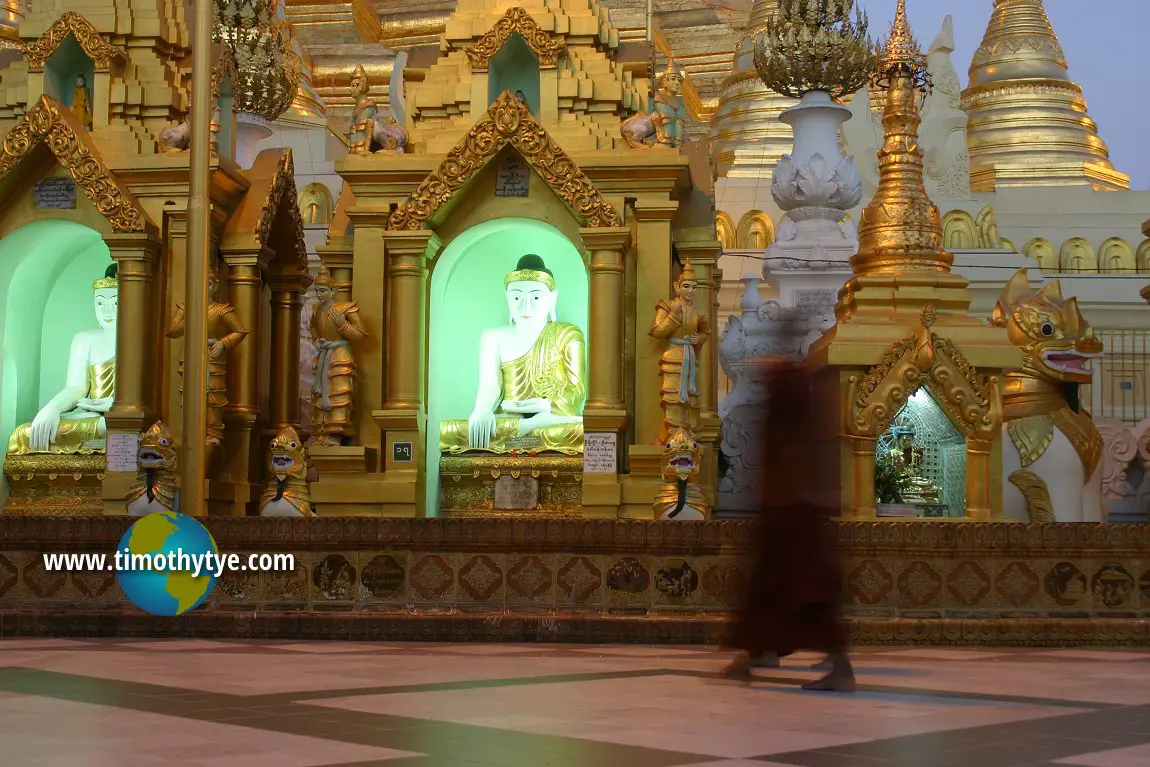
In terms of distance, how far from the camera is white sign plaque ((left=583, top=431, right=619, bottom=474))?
38.4 ft

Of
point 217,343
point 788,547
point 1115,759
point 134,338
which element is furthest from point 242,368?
point 1115,759

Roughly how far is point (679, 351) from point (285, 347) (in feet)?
13.3

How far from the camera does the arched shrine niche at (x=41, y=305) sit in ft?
44.6

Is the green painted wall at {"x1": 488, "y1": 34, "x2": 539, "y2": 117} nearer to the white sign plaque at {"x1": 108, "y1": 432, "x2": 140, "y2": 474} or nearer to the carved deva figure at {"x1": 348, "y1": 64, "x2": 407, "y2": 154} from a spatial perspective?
the carved deva figure at {"x1": 348, "y1": 64, "x2": 407, "y2": 154}

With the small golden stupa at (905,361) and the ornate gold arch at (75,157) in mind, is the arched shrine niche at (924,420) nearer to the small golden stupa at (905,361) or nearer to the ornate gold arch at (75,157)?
the small golden stupa at (905,361)

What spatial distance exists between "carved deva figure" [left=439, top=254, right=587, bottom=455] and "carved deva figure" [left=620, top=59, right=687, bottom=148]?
1466mm

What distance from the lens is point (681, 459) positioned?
10961 mm

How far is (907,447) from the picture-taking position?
1217cm

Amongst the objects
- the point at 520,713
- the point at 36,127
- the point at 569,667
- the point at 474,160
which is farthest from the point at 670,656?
the point at 36,127

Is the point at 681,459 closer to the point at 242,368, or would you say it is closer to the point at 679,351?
the point at 679,351

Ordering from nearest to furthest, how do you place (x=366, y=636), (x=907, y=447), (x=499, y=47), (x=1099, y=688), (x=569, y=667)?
(x=1099, y=688) → (x=569, y=667) → (x=366, y=636) → (x=907, y=447) → (x=499, y=47)

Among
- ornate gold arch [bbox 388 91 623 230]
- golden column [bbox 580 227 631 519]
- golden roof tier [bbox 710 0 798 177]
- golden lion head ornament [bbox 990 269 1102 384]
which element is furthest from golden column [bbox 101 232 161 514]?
golden roof tier [bbox 710 0 798 177]

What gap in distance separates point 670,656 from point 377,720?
A: 336cm

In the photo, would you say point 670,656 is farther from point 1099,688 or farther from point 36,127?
point 36,127
